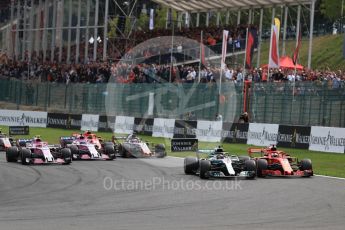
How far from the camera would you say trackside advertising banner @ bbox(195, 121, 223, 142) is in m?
38.7

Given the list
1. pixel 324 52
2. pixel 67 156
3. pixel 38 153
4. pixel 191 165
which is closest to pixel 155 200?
pixel 191 165

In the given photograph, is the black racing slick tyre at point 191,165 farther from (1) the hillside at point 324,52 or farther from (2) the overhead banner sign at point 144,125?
(1) the hillside at point 324,52

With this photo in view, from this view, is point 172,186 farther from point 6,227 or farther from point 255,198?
point 6,227

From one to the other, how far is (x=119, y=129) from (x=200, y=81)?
6114 millimetres

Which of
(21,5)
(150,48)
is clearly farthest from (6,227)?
(21,5)

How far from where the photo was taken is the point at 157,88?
1716 inches

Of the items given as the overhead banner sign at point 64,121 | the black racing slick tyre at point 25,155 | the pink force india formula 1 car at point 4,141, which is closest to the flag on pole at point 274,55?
the pink force india formula 1 car at point 4,141

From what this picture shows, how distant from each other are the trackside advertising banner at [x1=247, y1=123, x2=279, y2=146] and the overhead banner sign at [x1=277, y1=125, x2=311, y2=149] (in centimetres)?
34

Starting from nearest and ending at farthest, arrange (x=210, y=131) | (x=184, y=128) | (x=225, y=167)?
(x=225, y=167), (x=210, y=131), (x=184, y=128)

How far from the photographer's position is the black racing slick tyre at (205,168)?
2069 cm

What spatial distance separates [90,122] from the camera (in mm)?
48125

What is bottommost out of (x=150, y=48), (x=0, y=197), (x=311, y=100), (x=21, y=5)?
(x=0, y=197)

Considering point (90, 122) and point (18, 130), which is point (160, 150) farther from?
point (90, 122)

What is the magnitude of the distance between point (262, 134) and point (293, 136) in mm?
2032
